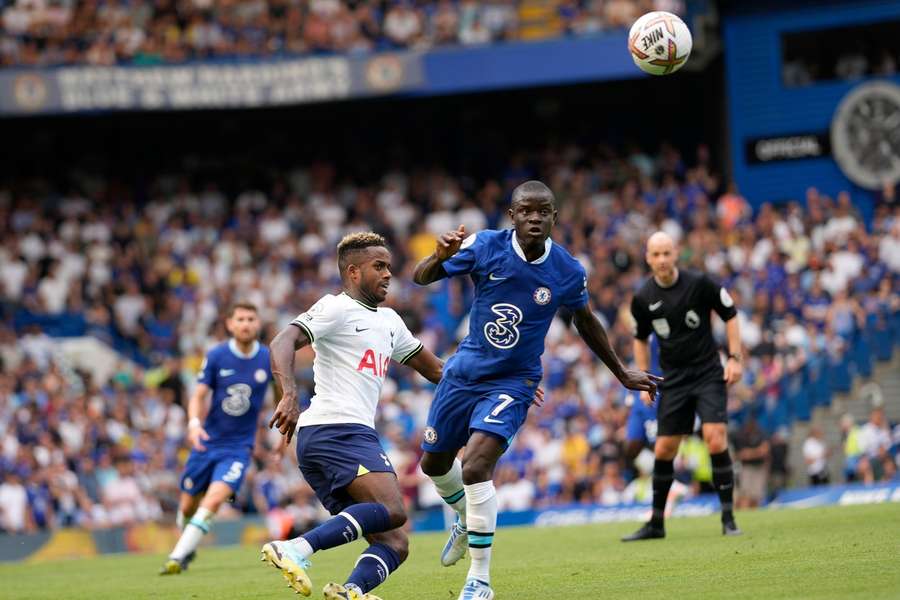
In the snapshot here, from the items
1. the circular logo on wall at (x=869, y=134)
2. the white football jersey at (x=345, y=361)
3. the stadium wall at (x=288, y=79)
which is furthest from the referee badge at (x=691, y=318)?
the stadium wall at (x=288, y=79)

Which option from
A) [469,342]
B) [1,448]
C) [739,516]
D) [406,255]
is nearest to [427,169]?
[406,255]

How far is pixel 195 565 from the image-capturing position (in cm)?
1455

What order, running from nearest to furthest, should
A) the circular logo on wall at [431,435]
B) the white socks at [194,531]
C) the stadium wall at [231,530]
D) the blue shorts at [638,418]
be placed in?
the circular logo on wall at [431,435] → the white socks at [194,531] → the blue shorts at [638,418] → the stadium wall at [231,530]

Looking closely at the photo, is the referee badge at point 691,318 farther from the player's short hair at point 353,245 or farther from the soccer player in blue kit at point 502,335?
the player's short hair at point 353,245

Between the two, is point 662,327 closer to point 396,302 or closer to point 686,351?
point 686,351

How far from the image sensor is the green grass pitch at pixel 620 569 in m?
8.34

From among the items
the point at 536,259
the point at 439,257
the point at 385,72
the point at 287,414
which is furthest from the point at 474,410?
the point at 385,72

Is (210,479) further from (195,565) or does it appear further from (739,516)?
(739,516)

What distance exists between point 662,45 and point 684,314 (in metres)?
2.38

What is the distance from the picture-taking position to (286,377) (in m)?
7.57

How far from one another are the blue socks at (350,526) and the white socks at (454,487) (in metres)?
1.71

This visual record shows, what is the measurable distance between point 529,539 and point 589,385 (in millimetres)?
7845

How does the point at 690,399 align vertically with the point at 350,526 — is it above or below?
above

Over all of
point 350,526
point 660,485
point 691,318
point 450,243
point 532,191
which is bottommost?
point 660,485
